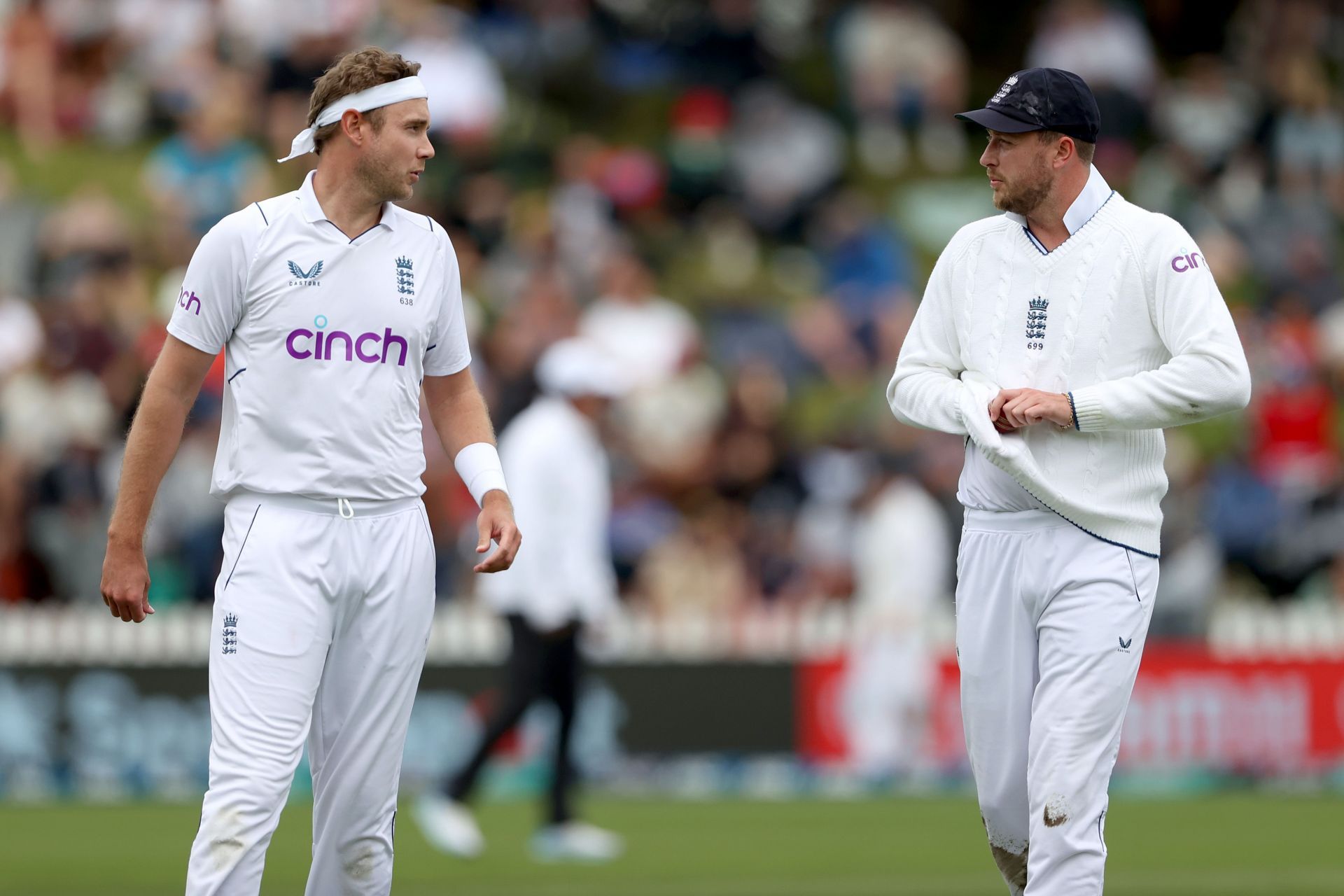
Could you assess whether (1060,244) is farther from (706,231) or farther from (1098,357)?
(706,231)

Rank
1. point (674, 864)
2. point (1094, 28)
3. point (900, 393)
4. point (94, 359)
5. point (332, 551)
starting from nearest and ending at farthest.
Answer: point (332, 551)
point (900, 393)
point (674, 864)
point (94, 359)
point (1094, 28)

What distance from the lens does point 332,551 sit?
21.9 ft

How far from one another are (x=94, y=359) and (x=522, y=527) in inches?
228

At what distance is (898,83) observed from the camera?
2388 centimetres

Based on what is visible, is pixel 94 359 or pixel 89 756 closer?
pixel 89 756

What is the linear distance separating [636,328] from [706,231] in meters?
3.16

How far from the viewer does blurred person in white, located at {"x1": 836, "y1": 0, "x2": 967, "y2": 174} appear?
23.7 m

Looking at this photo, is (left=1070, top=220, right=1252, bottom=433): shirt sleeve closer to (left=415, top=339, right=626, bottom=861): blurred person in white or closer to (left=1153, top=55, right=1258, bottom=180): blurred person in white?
(left=415, top=339, right=626, bottom=861): blurred person in white

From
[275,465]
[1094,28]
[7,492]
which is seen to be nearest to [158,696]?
[7,492]

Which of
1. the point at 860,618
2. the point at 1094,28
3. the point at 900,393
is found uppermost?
the point at 1094,28

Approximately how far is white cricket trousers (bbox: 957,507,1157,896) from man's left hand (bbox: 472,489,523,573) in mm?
1524

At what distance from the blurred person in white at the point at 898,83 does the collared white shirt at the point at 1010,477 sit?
16.9 m

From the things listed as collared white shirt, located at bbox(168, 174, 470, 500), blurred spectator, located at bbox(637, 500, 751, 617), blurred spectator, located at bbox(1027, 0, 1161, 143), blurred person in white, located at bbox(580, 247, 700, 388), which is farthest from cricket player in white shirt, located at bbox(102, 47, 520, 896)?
blurred spectator, located at bbox(1027, 0, 1161, 143)

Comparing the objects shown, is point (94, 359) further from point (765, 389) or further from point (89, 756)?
point (765, 389)
